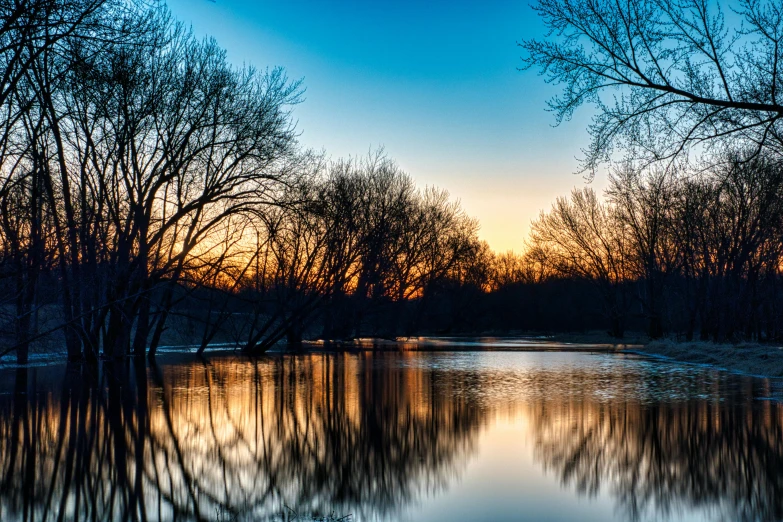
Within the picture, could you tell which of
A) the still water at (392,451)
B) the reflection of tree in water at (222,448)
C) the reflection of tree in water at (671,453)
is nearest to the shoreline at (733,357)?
the still water at (392,451)

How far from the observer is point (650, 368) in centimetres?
2706

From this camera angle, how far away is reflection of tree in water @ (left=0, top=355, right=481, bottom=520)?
307 inches

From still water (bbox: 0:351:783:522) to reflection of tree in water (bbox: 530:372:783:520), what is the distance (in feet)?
0.13

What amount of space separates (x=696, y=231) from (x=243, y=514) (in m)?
39.7

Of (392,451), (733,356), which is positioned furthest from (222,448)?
(733,356)

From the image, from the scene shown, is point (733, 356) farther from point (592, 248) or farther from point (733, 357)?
point (592, 248)

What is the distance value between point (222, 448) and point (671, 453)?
633cm

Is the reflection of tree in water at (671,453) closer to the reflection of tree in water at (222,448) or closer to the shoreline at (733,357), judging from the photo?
the reflection of tree in water at (222,448)

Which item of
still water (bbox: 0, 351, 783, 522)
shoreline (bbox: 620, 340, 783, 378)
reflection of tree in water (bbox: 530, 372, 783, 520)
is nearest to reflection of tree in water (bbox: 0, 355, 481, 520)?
still water (bbox: 0, 351, 783, 522)

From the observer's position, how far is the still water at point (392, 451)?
767 centimetres

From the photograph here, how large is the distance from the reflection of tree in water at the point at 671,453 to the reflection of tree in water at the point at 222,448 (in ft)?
4.97

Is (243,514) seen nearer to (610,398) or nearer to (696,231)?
(610,398)

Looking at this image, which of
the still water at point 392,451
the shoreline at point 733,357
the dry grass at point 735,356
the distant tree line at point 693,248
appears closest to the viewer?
the still water at point 392,451

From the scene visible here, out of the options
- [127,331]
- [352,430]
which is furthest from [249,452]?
[127,331]
